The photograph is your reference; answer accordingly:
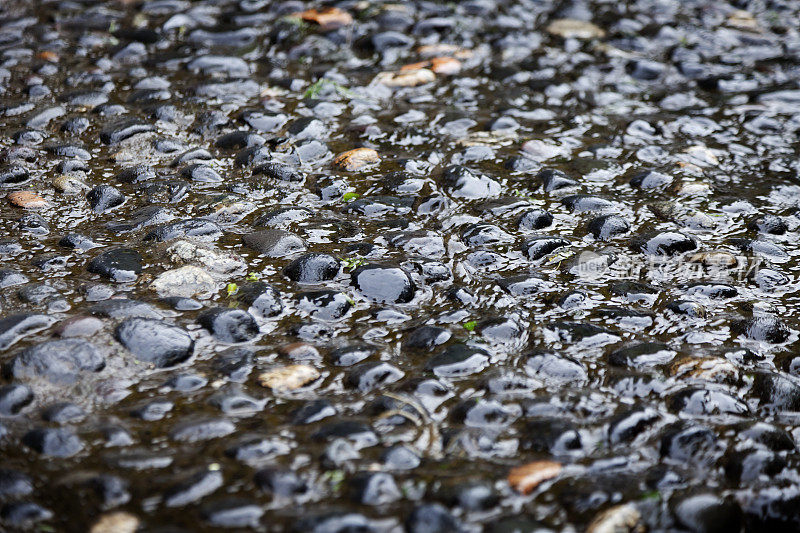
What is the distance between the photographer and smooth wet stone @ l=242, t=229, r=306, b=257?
2939 millimetres

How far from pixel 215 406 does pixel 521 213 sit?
1.59 metres

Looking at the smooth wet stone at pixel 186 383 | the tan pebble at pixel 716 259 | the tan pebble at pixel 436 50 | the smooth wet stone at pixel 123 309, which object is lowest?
the tan pebble at pixel 716 259

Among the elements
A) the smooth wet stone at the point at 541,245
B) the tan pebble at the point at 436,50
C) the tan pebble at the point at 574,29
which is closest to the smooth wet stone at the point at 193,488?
the smooth wet stone at the point at 541,245

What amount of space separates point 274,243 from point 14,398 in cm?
112

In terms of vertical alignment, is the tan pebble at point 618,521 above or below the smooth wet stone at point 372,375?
below

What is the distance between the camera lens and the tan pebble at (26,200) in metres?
3.16

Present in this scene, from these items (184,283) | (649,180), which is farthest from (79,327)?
(649,180)

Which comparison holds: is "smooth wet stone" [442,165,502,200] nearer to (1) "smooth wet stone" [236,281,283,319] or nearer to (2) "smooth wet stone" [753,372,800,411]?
(1) "smooth wet stone" [236,281,283,319]

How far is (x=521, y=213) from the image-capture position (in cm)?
319

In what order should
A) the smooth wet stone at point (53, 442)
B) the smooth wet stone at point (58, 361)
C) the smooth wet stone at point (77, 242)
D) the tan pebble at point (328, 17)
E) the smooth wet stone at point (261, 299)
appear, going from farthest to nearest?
the tan pebble at point (328, 17) → the smooth wet stone at point (77, 242) → the smooth wet stone at point (261, 299) → the smooth wet stone at point (58, 361) → the smooth wet stone at point (53, 442)

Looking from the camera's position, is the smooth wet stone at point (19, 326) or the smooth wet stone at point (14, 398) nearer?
the smooth wet stone at point (14, 398)

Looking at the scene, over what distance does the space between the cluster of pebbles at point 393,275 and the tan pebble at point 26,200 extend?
0.23 feet

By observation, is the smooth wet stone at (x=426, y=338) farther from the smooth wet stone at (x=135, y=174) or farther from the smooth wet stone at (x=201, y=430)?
the smooth wet stone at (x=135, y=174)

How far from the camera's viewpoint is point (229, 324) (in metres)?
2.52
